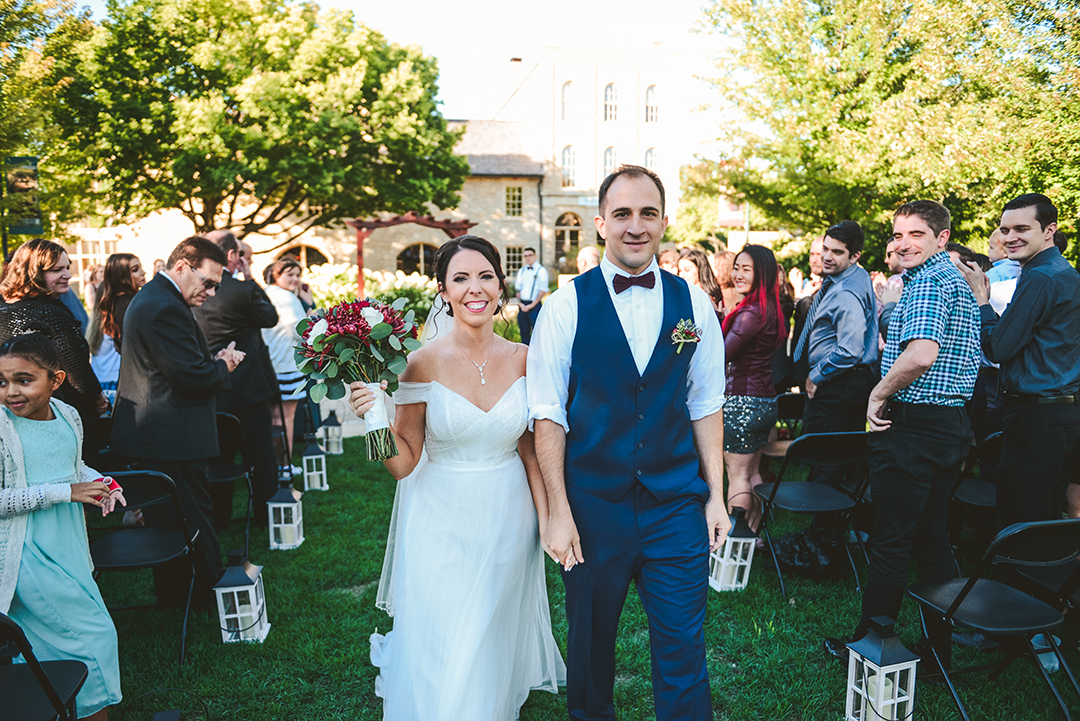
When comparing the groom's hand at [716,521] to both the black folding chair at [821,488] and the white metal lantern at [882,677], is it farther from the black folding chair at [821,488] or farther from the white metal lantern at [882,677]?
the black folding chair at [821,488]

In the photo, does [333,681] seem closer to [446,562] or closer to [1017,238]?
[446,562]

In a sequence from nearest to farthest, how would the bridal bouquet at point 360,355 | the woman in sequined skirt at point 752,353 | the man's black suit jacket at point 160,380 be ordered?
1. the bridal bouquet at point 360,355
2. the man's black suit jacket at point 160,380
3. the woman in sequined skirt at point 752,353

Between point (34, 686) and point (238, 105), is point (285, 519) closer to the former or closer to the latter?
point (34, 686)

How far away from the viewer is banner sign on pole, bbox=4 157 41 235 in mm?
8297

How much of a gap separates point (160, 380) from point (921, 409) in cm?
441

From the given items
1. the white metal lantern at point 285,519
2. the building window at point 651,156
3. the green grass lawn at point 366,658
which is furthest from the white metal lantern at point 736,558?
the building window at point 651,156

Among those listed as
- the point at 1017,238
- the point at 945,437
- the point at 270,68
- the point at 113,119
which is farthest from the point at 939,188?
the point at 113,119

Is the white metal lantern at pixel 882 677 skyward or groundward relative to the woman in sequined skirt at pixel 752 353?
groundward

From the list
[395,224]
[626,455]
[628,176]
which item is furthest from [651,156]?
[626,455]

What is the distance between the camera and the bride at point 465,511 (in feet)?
9.44

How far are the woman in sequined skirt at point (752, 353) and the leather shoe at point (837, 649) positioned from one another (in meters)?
1.32

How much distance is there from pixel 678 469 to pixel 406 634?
1.46 m

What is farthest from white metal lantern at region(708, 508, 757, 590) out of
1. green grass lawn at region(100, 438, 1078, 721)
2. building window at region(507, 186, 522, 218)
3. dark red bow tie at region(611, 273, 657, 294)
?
building window at region(507, 186, 522, 218)

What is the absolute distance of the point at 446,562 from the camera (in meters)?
2.95
